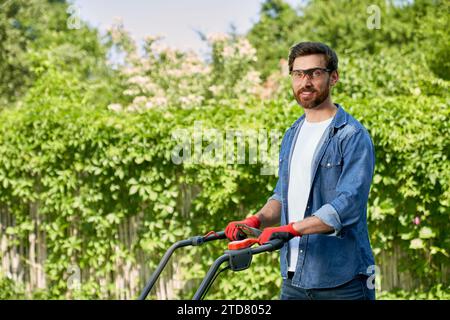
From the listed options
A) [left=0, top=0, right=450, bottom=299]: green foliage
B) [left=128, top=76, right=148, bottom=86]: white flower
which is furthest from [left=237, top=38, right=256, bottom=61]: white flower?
[left=0, top=0, right=450, bottom=299]: green foliage

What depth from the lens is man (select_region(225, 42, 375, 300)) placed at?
2.95 meters

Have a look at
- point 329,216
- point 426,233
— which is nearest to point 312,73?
point 329,216

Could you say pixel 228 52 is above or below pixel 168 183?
above

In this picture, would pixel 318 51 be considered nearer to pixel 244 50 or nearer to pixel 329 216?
pixel 329 216

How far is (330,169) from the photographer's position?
305 cm

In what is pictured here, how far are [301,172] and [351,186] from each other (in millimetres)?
333

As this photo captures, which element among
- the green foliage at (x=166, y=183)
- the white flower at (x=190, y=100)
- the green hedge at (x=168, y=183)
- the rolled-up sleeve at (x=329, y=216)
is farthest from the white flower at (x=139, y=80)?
the rolled-up sleeve at (x=329, y=216)

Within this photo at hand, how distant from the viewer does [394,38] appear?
2567 centimetres

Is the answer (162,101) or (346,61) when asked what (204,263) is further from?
(162,101)

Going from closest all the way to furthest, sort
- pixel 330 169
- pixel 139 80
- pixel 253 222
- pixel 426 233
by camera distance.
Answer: pixel 330 169 < pixel 253 222 < pixel 426 233 < pixel 139 80

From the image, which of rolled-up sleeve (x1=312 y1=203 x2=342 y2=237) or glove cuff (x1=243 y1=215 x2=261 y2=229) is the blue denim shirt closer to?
rolled-up sleeve (x1=312 y1=203 x2=342 y2=237)

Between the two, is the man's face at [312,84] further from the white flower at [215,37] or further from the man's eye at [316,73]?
the white flower at [215,37]

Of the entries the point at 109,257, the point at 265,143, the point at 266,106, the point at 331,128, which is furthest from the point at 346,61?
the point at 331,128
